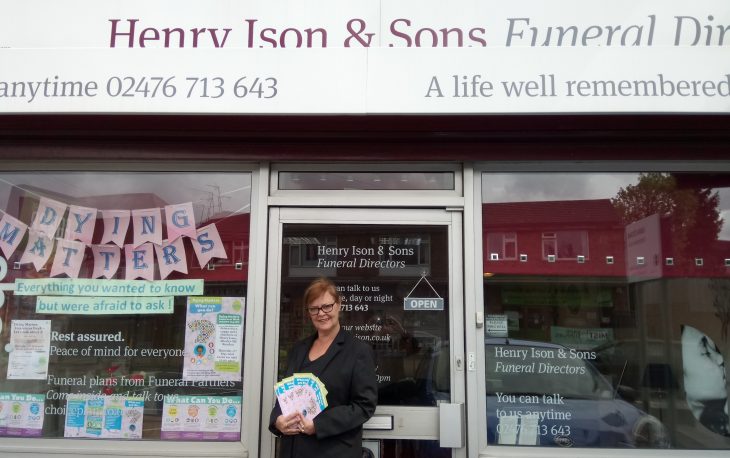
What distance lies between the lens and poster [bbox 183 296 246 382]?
3625 millimetres

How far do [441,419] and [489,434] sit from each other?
1.21ft

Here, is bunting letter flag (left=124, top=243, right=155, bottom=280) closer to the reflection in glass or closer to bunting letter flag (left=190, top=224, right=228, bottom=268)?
bunting letter flag (left=190, top=224, right=228, bottom=268)

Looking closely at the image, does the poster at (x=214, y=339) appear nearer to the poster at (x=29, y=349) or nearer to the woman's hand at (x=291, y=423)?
the woman's hand at (x=291, y=423)

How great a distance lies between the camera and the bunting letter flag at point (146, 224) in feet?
12.7

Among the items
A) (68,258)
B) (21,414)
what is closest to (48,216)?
(68,258)

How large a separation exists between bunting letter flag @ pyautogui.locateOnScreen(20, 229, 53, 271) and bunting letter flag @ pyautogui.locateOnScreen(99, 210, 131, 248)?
385mm

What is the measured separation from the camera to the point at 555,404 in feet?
11.7

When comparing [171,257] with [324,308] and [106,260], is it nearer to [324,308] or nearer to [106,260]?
[106,260]

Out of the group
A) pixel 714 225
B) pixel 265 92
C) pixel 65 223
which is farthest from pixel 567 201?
pixel 65 223

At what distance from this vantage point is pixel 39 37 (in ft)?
11.6

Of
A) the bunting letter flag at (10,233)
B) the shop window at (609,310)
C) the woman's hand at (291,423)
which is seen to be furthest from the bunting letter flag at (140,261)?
the shop window at (609,310)

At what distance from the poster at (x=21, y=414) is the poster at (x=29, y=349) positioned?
128 mm

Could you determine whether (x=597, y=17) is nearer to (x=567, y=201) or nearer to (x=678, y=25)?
(x=678, y=25)

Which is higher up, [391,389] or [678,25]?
[678,25]
